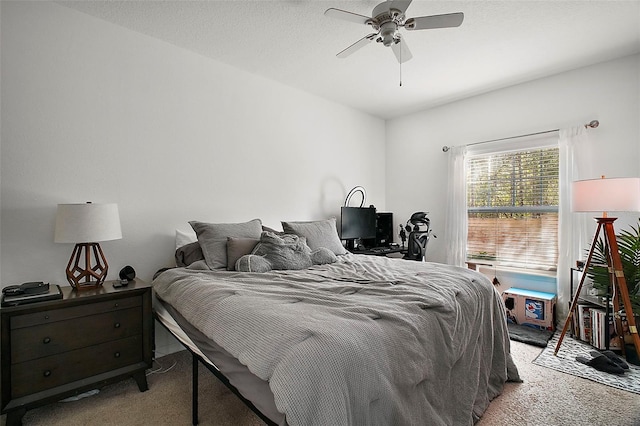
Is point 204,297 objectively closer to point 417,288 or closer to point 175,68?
point 417,288

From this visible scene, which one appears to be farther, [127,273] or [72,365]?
[127,273]

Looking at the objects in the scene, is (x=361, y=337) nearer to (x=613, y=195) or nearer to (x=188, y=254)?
(x=188, y=254)

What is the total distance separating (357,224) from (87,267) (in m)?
2.92

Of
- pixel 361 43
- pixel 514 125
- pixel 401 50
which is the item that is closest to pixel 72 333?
pixel 361 43

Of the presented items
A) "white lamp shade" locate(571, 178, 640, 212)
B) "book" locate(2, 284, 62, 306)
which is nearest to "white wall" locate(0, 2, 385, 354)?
"book" locate(2, 284, 62, 306)

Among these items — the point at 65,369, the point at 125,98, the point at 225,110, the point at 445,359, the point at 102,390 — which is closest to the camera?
the point at 445,359

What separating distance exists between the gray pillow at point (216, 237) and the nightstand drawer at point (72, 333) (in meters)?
0.60

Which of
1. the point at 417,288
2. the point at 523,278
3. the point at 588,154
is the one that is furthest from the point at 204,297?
the point at 588,154

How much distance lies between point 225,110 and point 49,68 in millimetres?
1359

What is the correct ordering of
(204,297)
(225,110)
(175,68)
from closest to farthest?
(204,297) < (175,68) < (225,110)

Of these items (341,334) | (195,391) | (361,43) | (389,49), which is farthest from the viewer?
(389,49)

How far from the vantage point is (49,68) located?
2.21m

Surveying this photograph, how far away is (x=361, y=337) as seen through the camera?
1.15m

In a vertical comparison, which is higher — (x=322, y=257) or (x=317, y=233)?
(x=317, y=233)
